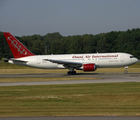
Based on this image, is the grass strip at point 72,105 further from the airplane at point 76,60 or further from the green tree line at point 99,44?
the green tree line at point 99,44

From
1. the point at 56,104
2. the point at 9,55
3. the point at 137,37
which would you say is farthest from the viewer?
the point at 137,37

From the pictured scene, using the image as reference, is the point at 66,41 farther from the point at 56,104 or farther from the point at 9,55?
the point at 56,104

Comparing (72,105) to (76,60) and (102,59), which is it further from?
(76,60)

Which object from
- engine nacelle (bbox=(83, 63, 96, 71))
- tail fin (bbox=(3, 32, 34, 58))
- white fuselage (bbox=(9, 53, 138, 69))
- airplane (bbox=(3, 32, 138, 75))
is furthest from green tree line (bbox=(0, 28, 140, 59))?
engine nacelle (bbox=(83, 63, 96, 71))

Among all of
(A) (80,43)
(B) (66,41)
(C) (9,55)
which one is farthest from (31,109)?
(B) (66,41)

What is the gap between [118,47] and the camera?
129625 millimetres

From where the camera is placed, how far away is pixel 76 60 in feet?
129

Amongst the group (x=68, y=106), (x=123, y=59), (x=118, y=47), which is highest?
(x=118, y=47)

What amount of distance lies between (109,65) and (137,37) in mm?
95327

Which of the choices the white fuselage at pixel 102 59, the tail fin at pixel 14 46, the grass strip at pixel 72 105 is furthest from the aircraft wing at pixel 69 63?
the grass strip at pixel 72 105

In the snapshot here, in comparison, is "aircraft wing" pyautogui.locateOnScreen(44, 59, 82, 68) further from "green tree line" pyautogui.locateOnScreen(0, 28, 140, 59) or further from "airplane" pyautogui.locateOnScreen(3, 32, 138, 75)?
"green tree line" pyautogui.locateOnScreen(0, 28, 140, 59)

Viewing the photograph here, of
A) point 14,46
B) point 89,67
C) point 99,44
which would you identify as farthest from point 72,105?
point 99,44

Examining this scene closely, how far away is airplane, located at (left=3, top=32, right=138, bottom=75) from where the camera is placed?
38.2m

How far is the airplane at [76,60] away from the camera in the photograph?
3816cm
